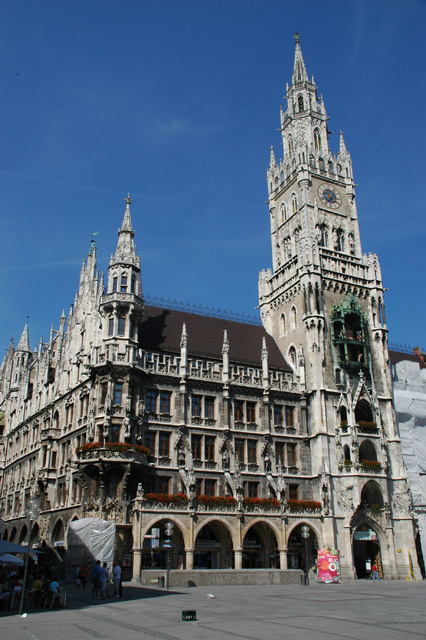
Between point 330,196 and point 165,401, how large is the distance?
29892 millimetres

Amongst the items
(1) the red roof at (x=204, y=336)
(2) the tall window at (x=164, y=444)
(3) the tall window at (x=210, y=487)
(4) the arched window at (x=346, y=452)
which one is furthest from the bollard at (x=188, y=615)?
(4) the arched window at (x=346, y=452)

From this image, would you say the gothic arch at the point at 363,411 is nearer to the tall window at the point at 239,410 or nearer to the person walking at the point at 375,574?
the tall window at the point at 239,410

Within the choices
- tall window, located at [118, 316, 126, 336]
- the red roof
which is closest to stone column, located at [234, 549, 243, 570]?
the red roof

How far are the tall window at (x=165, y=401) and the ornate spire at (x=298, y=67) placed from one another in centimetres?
4385

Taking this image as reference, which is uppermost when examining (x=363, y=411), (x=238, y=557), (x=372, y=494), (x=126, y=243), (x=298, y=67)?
(x=298, y=67)

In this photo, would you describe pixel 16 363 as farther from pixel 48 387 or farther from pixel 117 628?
pixel 117 628

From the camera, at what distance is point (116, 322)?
149 feet

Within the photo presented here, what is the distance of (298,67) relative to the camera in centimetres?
6994

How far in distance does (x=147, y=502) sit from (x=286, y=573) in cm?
1033

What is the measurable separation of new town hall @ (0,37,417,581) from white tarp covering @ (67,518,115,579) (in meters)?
2.23

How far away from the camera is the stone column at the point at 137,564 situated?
37.2 m

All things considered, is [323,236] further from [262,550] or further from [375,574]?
[375,574]

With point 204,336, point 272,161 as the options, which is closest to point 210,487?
point 204,336

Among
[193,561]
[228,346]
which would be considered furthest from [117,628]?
[228,346]
